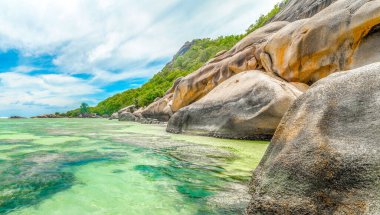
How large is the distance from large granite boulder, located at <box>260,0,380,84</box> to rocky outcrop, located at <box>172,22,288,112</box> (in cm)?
314

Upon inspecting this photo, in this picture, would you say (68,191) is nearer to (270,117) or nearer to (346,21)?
(270,117)

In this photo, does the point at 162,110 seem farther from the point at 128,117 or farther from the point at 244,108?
the point at 244,108

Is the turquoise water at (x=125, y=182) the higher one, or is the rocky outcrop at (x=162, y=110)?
the rocky outcrop at (x=162, y=110)

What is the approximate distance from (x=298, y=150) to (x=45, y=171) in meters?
5.27

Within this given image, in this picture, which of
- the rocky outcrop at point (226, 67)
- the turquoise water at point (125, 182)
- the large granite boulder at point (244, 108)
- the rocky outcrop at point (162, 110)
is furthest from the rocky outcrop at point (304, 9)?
the rocky outcrop at point (162, 110)

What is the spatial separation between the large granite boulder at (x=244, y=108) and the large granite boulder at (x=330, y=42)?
1.38 m

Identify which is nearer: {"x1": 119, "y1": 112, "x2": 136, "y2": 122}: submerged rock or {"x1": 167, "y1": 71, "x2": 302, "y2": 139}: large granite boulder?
{"x1": 167, "y1": 71, "x2": 302, "y2": 139}: large granite boulder

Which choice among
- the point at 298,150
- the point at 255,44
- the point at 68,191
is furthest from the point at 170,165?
the point at 255,44

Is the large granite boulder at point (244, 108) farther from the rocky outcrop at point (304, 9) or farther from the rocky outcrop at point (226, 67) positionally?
the rocky outcrop at point (304, 9)

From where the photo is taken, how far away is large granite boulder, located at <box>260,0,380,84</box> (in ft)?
30.3

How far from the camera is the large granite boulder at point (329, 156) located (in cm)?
258

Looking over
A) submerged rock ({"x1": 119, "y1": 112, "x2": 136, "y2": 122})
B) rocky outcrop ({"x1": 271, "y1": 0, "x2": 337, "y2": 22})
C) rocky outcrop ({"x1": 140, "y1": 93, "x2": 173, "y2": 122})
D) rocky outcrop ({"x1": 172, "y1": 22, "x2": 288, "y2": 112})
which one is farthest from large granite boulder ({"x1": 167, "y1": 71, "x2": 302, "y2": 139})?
submerged rock ({"x1": 119, "y1": 112, "x2": 136, "y2": 122})

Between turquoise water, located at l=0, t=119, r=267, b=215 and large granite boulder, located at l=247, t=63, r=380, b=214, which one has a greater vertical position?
large granite boulder, located at l=247, t=63, r=380, b=214

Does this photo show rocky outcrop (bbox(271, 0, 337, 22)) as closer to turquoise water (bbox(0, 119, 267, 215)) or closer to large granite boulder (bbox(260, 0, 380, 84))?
large granite boulder (bbox(260, 0, 380, 84))
